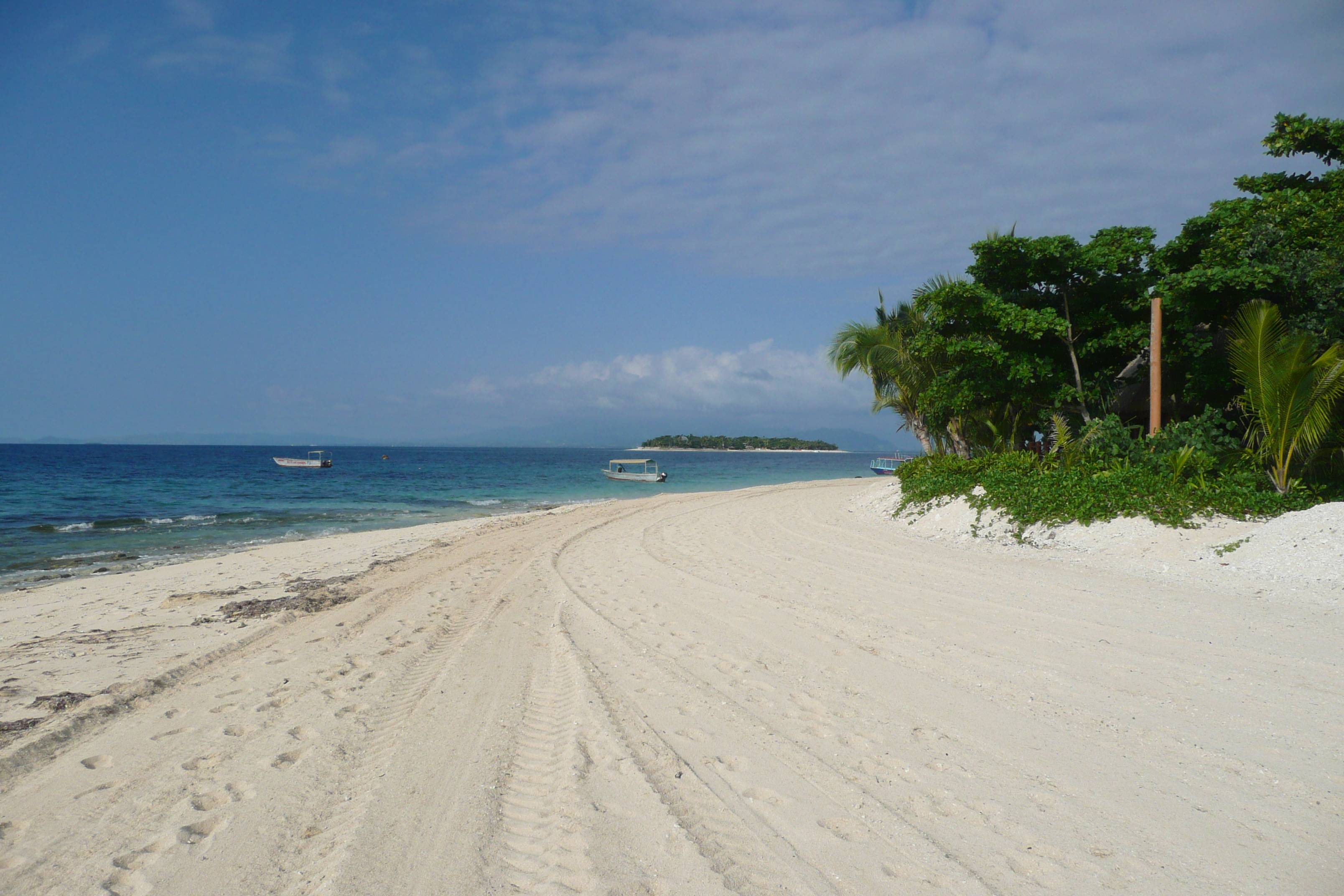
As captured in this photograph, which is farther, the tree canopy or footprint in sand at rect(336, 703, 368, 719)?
the tree canopy

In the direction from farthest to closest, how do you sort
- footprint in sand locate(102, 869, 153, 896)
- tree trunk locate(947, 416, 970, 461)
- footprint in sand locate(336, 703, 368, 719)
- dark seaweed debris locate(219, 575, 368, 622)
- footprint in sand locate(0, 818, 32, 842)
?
tree trunk locate(947, 416, 970, 461)
dark seaweed debris locate(219, 575, 368, 622)
footprint in sand locate(336, 703, 368, 719)
footprint in sand locate(0, 818, 32, 842)
footprint in sand locate(102, 869, 153, 896)

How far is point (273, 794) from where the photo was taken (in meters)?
3.35

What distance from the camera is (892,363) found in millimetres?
23750

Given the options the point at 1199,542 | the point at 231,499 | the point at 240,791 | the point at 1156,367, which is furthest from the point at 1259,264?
the point at 231,499

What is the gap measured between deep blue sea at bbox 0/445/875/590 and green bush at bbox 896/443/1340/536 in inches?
638

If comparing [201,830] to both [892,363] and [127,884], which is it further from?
[892,363]

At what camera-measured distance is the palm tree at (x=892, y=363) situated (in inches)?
921

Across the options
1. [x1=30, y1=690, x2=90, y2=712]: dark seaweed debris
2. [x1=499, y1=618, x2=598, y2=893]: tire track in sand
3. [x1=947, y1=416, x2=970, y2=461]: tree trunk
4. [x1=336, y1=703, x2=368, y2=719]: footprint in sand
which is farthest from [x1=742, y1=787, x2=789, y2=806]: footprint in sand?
[x1=947, y1=416, x2=970, y2=461]: tree trunk

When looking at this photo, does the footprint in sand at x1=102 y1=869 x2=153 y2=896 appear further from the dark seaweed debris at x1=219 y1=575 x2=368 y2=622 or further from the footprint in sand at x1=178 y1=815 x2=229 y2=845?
the dark seaweed debris at x1=219 y1=575 x2=368 y2=622

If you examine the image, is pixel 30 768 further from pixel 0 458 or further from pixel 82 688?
pixel 0 458

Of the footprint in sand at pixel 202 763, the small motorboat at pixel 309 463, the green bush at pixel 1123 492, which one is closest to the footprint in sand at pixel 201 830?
the footprint in sand at pixel 202 763

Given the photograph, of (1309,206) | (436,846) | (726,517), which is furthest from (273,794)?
(1309,206)

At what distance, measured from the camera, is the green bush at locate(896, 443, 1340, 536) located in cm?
917

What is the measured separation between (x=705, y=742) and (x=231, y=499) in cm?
2913
